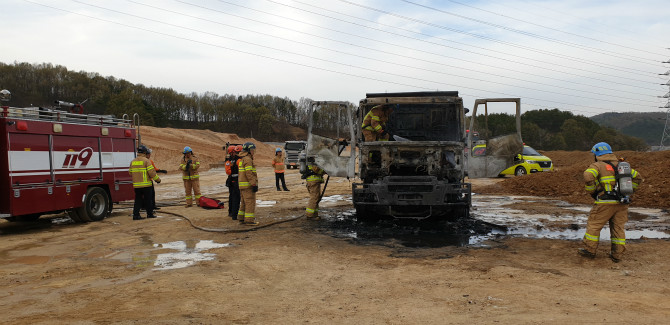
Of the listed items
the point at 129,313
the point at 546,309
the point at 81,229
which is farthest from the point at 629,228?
the point at 81,229

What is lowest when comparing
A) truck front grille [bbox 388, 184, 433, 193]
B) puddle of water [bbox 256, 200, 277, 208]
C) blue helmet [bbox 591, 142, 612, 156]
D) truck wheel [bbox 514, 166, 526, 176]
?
puddle of water [bbox 256, 200, 277, 208]

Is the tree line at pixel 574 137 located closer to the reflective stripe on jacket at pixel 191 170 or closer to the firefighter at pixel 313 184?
the reflective stripe on jacket at pixel 191 170

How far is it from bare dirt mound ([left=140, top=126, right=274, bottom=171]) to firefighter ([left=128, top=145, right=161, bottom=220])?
80.7ft

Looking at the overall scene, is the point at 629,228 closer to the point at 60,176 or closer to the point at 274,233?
the point at 274,233

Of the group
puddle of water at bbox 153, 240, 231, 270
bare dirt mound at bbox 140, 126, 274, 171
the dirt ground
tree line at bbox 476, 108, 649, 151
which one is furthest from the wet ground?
tree line at bbox 476, 108, 649, 151

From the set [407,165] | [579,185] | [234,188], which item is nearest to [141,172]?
[234,188]

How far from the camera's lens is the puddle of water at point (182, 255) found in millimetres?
6566

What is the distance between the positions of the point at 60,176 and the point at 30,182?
29.4 inches

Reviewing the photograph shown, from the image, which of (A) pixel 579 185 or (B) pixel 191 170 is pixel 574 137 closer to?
(A) pixel 579 185

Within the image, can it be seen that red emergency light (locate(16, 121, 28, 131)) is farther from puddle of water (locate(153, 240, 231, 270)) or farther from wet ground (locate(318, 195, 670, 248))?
wet ground (locate(318, 195, 670, 248))

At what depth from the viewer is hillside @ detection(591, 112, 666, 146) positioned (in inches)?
4872

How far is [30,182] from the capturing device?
29.5 feet

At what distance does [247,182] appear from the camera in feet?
31.6

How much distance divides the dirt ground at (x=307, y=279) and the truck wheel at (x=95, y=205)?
552 millimetres
